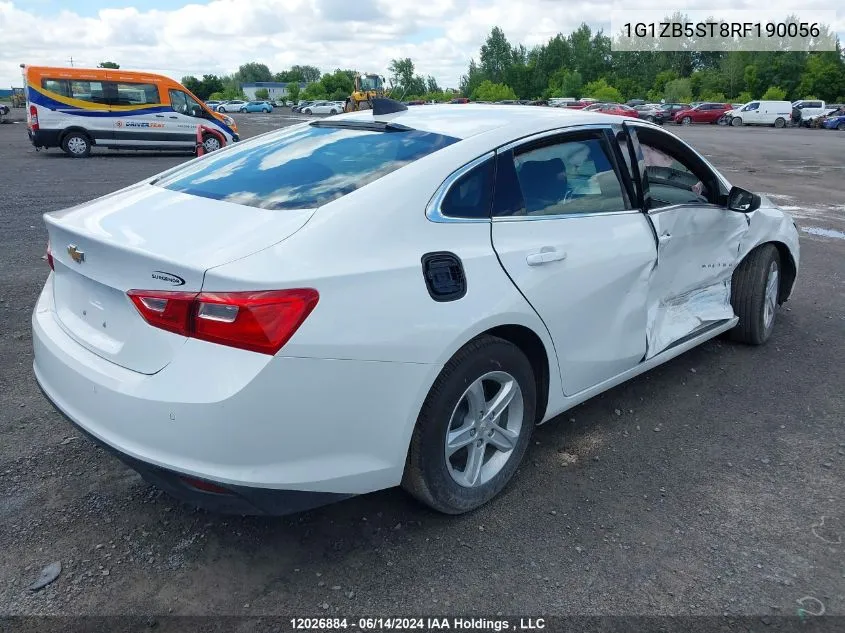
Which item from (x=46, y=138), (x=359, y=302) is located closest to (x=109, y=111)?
(x=46, y=138)

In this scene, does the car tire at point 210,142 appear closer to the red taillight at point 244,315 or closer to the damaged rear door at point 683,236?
the damaged rear door at point 683,236

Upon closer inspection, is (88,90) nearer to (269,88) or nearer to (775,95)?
(775,95)

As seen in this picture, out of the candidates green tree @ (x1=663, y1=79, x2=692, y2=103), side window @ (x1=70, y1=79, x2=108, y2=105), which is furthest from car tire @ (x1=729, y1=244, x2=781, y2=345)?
green tree @ (x1=663, y1=79, x2=692, y2=103)

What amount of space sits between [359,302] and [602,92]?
3647 inches

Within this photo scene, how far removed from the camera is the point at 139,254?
7.73ft

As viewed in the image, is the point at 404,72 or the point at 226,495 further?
the point at 404,72

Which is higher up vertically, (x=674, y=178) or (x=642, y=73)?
(x=642, y=73)

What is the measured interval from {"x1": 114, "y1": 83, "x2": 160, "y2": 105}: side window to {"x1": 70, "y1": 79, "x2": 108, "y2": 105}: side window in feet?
1.34

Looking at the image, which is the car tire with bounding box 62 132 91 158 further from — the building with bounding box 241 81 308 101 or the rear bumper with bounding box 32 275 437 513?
the building with bounding box 241 81 308 101

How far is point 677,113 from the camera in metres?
50.6

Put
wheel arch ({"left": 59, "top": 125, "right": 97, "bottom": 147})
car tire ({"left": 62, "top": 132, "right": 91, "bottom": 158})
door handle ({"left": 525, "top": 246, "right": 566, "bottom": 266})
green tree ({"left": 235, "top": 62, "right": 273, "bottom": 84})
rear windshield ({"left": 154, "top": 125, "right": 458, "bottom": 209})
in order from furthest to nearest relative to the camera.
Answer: green tree ({"left": 235, "top": 62, "right": 273, "bottom": 84})
car tire ({"left": 62, "top": 132, "right": 91, "bottom": 158})
wheel arch ({"left": 59, "top": 125, "right": 97, "bottom": 147})
door handle ({"left": 525, "top": 246, "right": 566, "bottom": 266})
rear windshield ({"left": 154, "top": 125, "right": 458, "bottom": 209})

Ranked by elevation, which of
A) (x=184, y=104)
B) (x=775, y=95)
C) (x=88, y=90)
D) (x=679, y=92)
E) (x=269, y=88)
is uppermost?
(x=269, y=88)

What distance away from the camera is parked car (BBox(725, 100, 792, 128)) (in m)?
45.7

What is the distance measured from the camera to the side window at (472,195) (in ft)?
8.95
